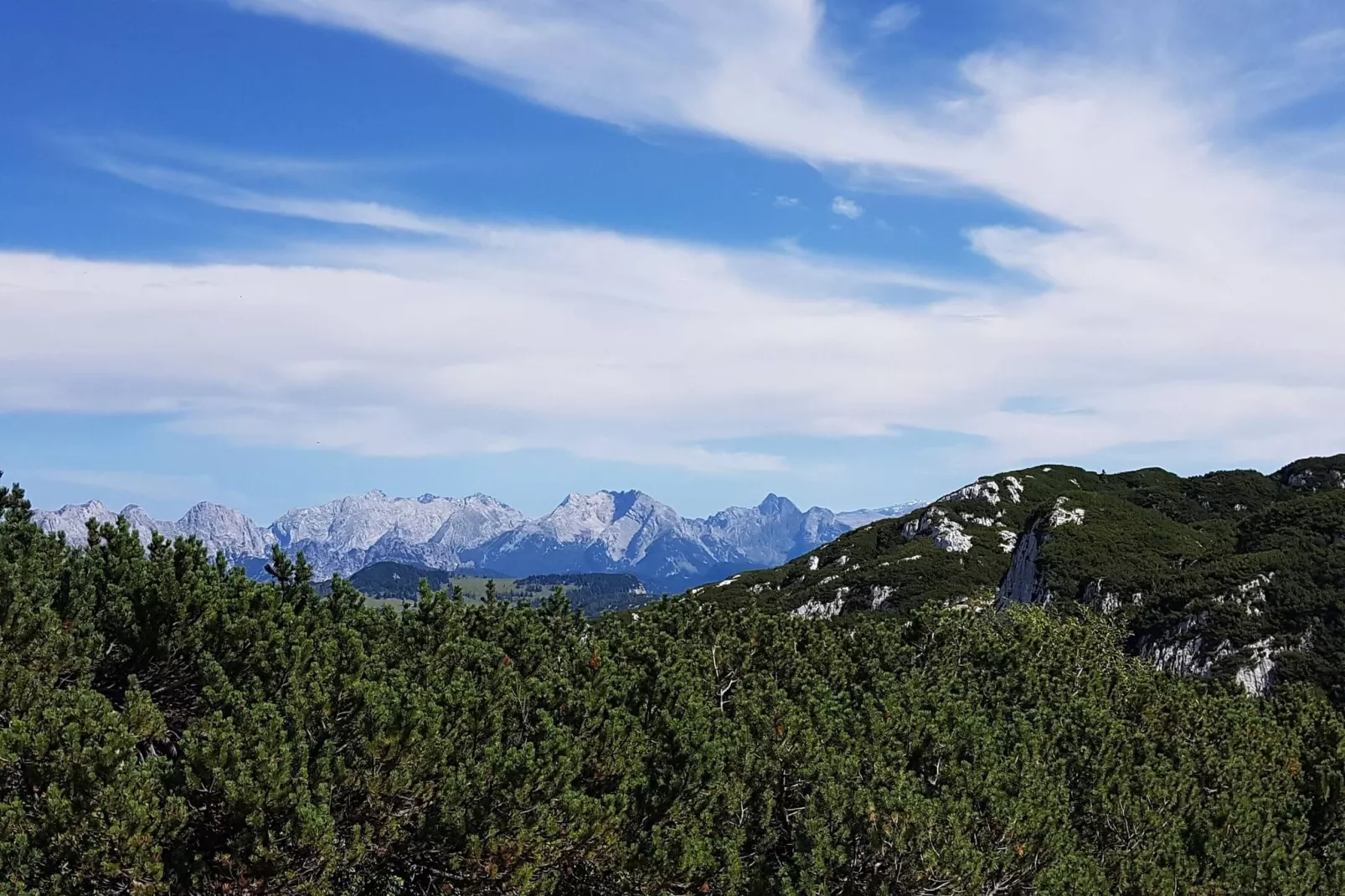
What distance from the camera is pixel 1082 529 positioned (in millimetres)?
145750

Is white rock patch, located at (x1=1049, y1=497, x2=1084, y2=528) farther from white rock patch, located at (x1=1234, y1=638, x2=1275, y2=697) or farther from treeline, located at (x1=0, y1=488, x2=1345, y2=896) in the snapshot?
treeline, located at (x1=0, y1=488, x2=1345, y2=896)

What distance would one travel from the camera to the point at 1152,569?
128 meters

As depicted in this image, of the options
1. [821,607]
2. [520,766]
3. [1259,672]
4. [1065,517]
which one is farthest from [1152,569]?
[520,766]

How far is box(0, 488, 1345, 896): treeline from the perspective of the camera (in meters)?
18.5

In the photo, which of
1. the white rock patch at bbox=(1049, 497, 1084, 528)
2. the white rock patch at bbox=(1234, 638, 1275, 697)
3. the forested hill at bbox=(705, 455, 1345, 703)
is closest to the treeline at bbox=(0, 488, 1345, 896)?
the forested hill at bbox=(705, 455, 1345, 703)

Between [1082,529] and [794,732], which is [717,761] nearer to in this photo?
[794,732]

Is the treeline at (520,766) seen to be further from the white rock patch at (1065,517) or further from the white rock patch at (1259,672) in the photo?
the white rock patch at (1065,517)

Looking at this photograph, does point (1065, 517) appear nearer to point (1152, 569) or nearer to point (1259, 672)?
point (1152, 569)

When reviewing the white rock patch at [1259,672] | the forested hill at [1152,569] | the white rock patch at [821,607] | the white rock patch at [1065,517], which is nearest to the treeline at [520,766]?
the forested hill at [1152,569]

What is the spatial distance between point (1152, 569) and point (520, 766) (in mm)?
126267

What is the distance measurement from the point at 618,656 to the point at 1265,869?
2120 centimetres

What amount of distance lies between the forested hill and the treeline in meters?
51.5

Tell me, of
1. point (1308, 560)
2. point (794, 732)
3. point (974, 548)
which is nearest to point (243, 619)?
point (794, 732)

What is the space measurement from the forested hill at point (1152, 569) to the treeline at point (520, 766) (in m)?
51.5
